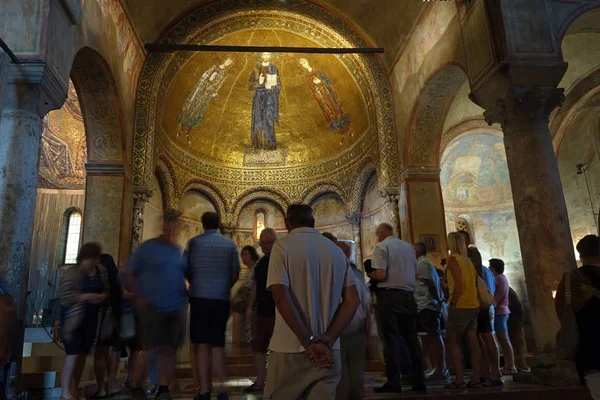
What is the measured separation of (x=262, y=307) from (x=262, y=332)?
312 millimetres

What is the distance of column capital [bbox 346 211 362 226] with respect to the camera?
15469 millimetres

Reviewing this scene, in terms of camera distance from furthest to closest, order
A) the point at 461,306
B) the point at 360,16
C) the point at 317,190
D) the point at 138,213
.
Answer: the point at 317,190 → the point at 360,16 → the point at 138,213 → the point at 461,306

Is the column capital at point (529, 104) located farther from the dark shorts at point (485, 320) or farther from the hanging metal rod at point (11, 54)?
the hanging metal rod at point (11, 54)

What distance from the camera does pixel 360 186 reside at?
15.3m

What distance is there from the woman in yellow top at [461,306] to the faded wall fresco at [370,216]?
903cm

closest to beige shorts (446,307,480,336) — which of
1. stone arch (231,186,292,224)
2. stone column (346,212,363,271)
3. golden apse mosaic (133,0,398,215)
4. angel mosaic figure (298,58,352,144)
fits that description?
golden apse mosaic (133,0,398,215)

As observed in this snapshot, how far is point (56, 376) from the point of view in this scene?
5961mm

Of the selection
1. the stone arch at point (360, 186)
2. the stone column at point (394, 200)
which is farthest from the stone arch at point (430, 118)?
the stone arch at point (360, 186)

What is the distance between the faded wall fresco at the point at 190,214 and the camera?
15578 millimetres

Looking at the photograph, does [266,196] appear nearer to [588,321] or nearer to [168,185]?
[168,185]

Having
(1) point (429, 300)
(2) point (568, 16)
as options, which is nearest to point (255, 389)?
(1) point (429, 300)

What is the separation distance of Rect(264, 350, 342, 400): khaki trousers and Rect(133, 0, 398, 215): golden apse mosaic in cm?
955

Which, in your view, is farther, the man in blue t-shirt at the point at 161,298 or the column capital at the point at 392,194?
the column capital at the point at 392,194

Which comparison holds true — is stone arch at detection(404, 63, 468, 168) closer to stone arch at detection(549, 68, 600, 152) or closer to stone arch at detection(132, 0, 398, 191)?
stone arch at detection(132, 0, 398, 191)
